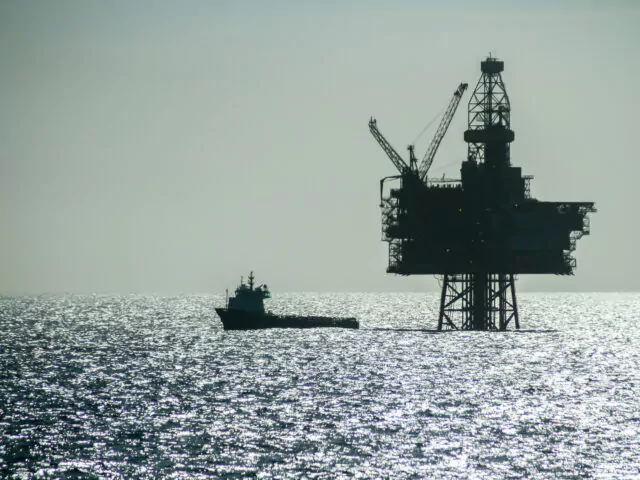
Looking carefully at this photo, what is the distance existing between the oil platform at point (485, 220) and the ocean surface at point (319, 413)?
11.5m

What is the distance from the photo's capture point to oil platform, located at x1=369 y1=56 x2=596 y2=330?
124 m

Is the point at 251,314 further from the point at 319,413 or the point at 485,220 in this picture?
the point at 319,413

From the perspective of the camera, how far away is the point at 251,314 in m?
150

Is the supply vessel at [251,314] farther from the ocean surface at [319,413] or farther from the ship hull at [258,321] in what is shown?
the ocean surface at [319,413]

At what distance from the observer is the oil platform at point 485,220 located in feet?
408

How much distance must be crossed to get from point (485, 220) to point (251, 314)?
4266 centimetres

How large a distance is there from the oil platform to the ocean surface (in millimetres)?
11477

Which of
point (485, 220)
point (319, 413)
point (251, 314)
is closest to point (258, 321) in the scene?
point (251, 314)

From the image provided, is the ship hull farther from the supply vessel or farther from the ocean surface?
the ocean surface

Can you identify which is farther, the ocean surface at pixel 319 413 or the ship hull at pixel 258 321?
the ship hull at pixel 258 321

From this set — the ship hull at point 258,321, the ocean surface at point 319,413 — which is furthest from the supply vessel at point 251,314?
Answer: the ocean surface at point 319,413

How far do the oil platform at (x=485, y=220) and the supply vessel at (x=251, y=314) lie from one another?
87.4 feet

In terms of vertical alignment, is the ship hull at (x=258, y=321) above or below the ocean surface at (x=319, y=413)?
above

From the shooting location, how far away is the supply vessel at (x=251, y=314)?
484 feet
